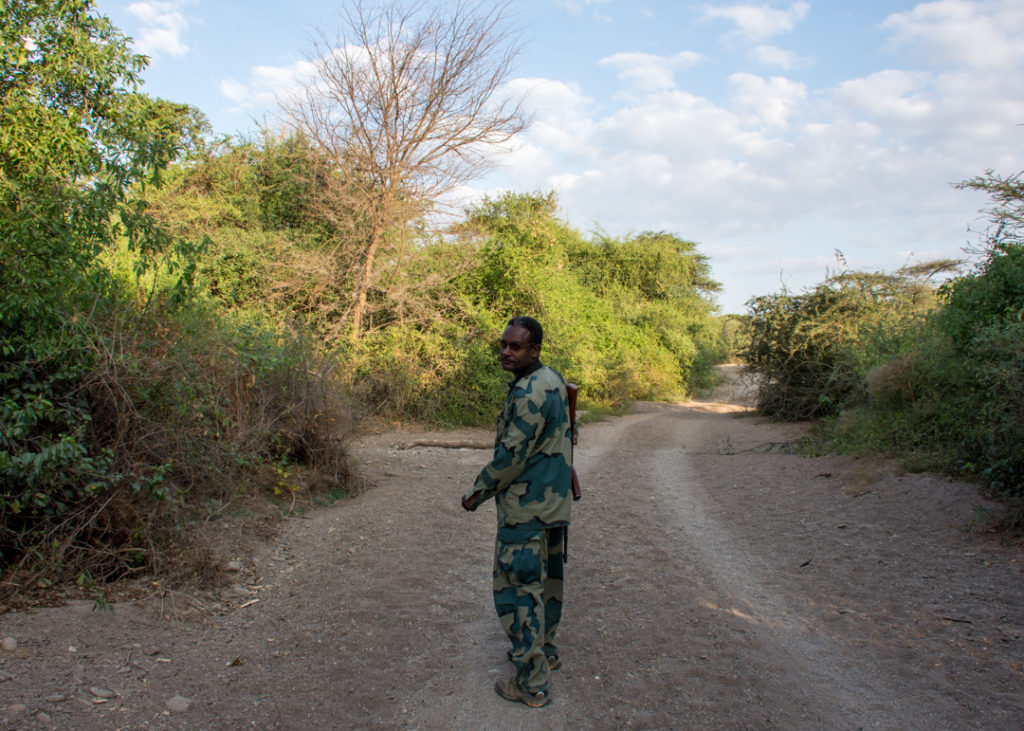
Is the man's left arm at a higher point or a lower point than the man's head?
lower

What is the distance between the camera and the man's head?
125 inches

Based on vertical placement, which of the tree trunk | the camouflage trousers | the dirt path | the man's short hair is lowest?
the dirt path

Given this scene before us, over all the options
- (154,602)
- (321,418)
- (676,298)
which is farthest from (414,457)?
(676,298)

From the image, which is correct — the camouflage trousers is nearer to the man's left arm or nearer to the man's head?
the man's left arm

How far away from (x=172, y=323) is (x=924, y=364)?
9350 millimetres

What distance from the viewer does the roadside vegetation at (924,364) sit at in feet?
19.9

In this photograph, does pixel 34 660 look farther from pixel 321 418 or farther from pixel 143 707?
pixel 321 418

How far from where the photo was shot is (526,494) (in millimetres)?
3156

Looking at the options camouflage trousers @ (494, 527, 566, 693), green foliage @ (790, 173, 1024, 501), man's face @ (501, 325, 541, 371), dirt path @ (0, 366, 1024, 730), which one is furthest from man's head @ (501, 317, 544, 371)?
green foliage @ (790, 173, 1024, 501)

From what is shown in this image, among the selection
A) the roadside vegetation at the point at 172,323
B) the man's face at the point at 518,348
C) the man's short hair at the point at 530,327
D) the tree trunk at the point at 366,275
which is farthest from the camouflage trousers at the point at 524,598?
the tree trunk at the point at 366,275

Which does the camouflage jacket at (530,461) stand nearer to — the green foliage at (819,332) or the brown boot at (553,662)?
the brown boot at (553,662)

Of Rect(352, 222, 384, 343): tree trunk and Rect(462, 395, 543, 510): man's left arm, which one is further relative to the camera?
Rect(352, 222, 384, 343): tree trunk

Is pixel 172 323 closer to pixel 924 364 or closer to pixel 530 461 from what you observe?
pixel 530 461

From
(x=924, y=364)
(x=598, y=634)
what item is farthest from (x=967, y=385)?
(x=598, y=634)
